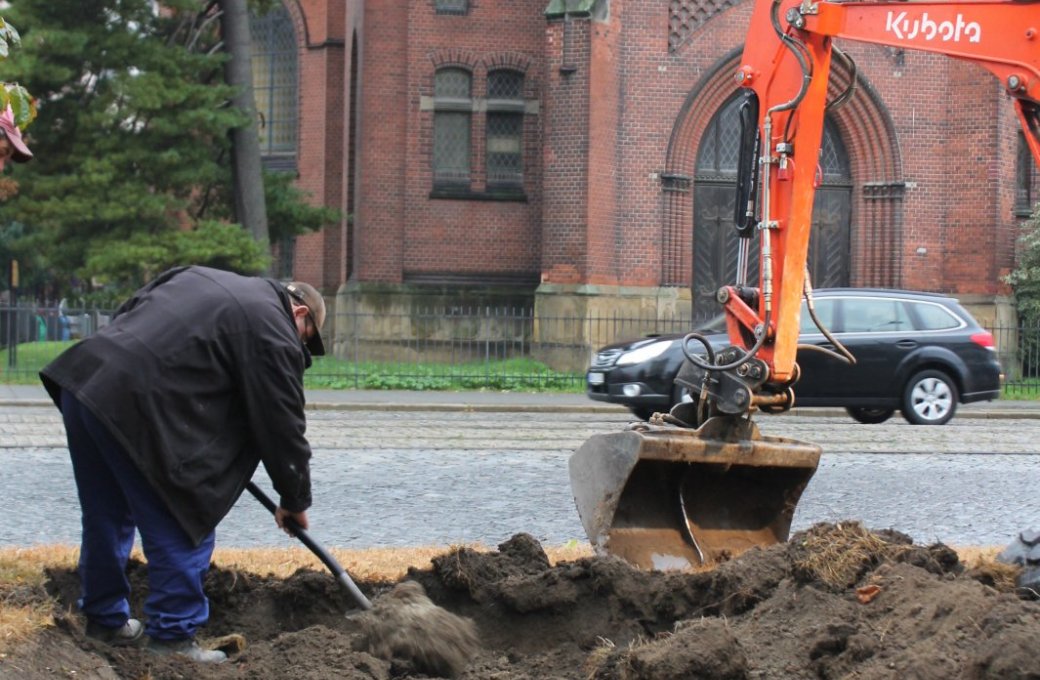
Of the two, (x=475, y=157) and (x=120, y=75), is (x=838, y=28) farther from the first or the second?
(x=475, y=157)

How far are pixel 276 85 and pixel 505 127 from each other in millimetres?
7184

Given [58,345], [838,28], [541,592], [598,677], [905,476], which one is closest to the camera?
[598,677]

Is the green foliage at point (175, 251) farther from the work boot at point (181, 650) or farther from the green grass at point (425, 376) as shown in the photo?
the work boot at point (181, 650)

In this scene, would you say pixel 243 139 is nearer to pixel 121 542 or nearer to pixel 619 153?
pixel 619 153

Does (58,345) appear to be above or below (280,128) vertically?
below

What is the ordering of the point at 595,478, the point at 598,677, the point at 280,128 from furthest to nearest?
the point at 280,128 < the point at 595,478 < the point at 598,677

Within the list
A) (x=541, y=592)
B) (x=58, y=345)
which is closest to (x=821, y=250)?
(x=58, y=345)

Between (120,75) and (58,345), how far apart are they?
596 cm

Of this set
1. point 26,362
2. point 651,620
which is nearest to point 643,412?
point 651,620

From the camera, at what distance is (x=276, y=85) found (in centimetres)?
3338

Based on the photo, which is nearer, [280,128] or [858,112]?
[858,112]

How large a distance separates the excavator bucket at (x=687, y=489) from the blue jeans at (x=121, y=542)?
7.68 feet

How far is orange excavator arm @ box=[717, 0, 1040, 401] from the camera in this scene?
746cm

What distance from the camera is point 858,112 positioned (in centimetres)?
2784
